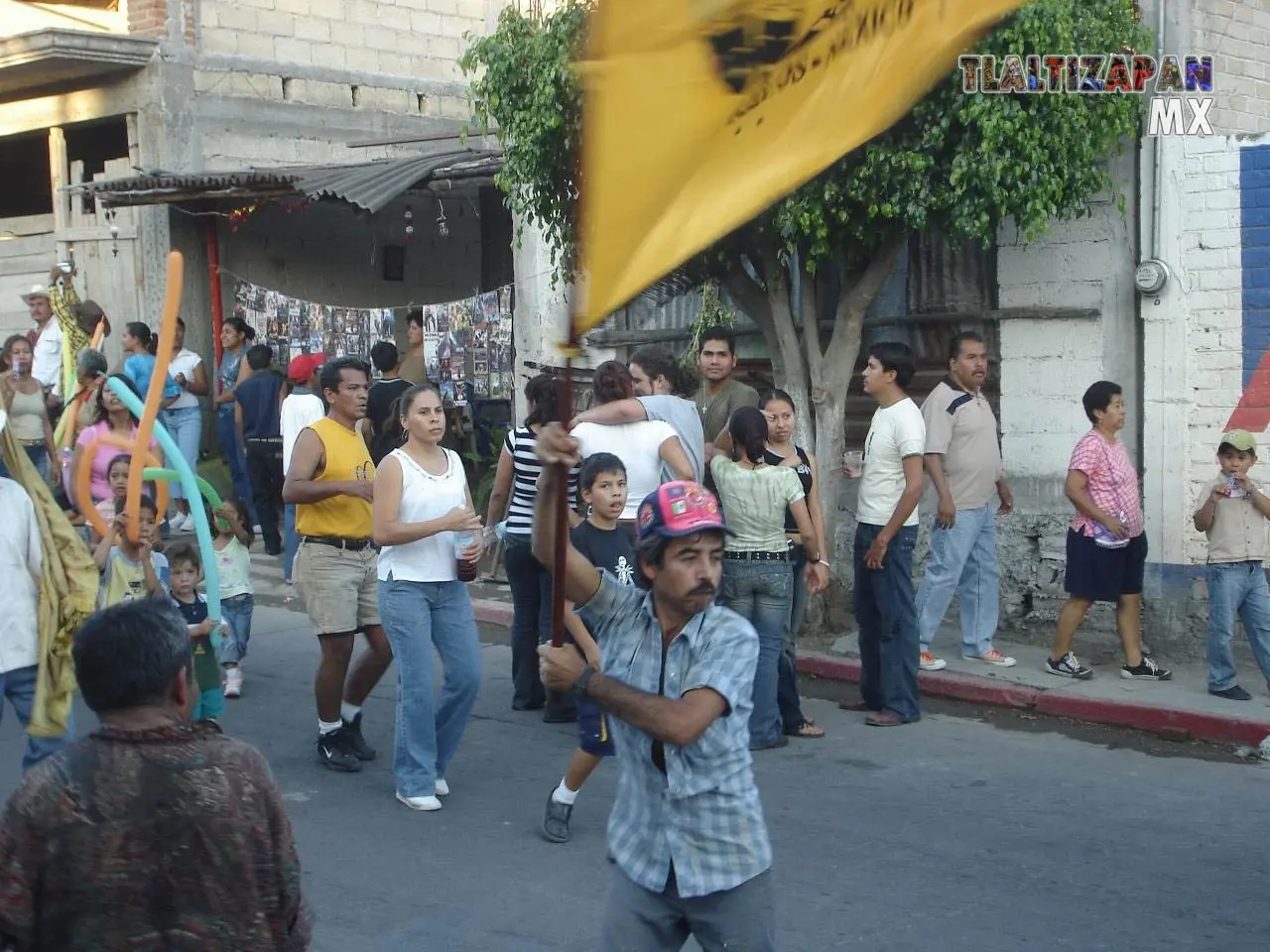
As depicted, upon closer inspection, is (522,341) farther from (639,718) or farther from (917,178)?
(639,718)

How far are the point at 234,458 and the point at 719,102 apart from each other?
11.5 meters

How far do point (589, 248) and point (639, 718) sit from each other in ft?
3.60

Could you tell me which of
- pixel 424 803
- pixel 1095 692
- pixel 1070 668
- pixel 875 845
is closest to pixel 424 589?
pixel 424 803

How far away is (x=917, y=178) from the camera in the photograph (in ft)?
28.3

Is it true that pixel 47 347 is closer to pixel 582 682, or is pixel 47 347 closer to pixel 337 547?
pixel 337 547

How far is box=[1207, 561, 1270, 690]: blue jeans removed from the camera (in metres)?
8.08

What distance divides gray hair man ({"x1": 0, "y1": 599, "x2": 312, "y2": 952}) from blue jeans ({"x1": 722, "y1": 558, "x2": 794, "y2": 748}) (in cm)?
451

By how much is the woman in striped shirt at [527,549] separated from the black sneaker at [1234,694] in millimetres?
3507

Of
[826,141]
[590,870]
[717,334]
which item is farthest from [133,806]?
[717,334]

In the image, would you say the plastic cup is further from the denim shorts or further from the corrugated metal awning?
the corrugated metal awning

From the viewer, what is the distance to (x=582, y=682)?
349 cm

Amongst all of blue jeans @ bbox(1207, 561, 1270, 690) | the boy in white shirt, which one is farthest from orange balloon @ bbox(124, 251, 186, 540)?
blue jeans @ bbox(1207, 561, 1270, 690)

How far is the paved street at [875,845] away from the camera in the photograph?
5.27 m

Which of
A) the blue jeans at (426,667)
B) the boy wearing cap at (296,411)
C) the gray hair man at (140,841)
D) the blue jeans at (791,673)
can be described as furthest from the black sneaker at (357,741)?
the gray hair man at (140,841)
